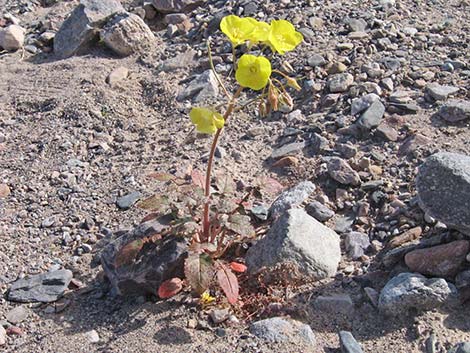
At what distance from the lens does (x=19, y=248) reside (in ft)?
13.1

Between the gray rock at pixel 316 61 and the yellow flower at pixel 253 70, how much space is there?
82.5 inches

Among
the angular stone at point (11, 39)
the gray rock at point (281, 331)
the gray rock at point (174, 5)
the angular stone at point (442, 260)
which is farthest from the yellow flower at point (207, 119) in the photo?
the angular stone at point (11, 39)

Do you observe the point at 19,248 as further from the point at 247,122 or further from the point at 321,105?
the point at 321,105

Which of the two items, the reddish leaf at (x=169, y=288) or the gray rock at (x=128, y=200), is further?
the gray rock at (x=128, y=200)

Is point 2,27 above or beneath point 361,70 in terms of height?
beneath

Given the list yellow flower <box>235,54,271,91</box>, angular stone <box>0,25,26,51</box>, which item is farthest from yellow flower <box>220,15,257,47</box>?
angular stone <box>0,25,26,51</box>

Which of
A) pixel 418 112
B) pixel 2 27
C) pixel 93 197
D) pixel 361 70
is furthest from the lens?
pixel 2 27

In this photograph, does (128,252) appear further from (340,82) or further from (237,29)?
(340,82)

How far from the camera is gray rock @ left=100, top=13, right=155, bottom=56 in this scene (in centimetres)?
570

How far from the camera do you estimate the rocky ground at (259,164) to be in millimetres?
3412

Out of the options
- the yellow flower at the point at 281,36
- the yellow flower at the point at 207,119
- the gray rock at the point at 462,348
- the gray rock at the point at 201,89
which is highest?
the yellow flower at the point at 281,36

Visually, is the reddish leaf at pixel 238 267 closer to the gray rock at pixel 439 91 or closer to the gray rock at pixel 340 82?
the gray rock at pixel 340 82

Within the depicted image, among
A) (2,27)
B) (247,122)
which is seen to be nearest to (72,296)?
(247,122)

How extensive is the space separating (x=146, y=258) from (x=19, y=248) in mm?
830
